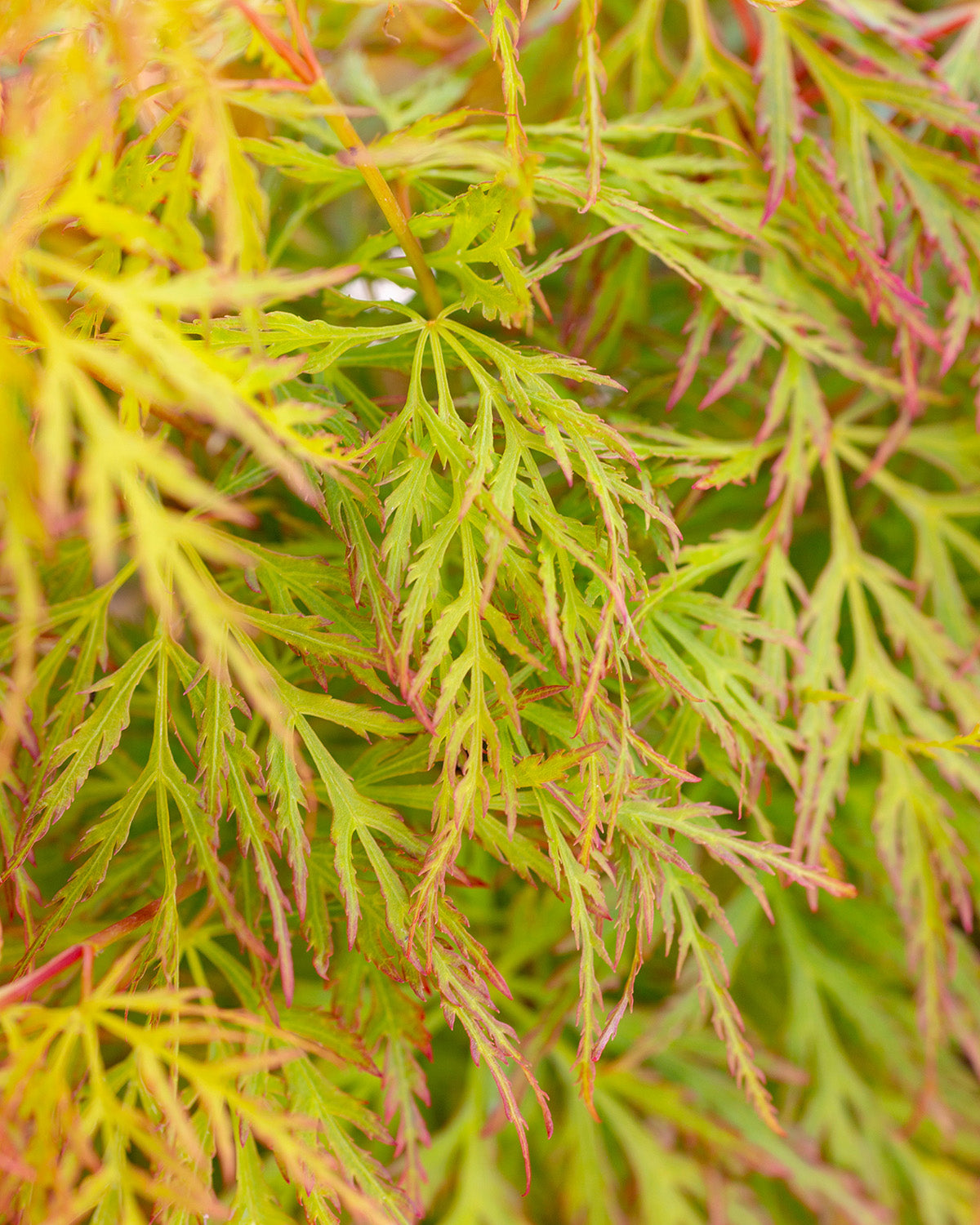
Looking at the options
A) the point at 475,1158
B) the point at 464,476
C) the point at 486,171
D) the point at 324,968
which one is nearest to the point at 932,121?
the point at 486,171

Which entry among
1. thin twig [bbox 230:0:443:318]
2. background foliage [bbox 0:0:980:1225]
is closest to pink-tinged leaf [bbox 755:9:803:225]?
background foliage [bbox 0:0:980:1225]

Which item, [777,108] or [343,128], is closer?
[343,128]

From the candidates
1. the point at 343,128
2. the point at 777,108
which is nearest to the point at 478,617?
the point at 343,128

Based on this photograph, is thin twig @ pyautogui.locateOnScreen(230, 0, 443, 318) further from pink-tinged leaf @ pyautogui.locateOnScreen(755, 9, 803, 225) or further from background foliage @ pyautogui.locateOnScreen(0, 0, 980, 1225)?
pink-tinged leaf @ pyautogui.locateOnScreen(755, 9, 803, 225)

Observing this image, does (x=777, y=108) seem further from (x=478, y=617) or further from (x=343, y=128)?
(x=478, y=617)

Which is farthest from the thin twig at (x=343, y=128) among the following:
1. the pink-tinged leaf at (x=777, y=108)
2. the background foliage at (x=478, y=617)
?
the pink-tinged leaf at (x=777, y=108)

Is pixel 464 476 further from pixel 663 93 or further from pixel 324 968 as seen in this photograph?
pixel 663 93

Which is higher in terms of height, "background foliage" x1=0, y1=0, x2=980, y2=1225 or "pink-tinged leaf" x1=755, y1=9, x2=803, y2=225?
"pink-tinged leaf" x1=755, y1=9, x2=803, y2=225

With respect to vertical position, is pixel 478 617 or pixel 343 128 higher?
pixel 343 128
